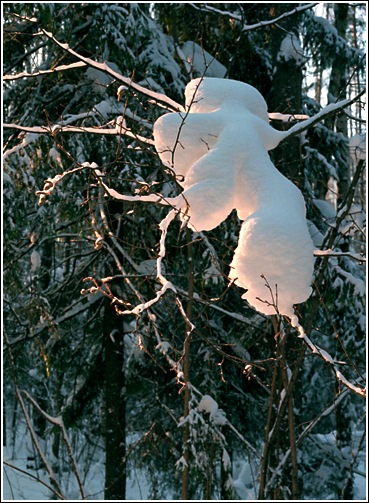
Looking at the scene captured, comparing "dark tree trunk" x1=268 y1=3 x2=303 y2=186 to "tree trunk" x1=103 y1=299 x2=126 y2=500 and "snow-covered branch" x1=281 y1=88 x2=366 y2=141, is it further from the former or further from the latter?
"tree trunk" x1=103 y1=299 x2=126 y2=500

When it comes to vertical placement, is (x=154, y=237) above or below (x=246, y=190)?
above

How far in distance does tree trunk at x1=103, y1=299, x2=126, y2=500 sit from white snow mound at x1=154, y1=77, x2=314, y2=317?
14.6 feet

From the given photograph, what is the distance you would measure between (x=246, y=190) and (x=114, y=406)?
4.87 m

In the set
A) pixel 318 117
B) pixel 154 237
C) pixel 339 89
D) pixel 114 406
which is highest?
pixel 339 89

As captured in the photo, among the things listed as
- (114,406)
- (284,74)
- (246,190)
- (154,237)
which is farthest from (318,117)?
(114,406)

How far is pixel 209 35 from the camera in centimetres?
718

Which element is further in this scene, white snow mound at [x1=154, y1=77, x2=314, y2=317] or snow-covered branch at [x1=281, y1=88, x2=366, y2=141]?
snow-covered branch at [x1=281, y1=88, x2=366, y2=141]

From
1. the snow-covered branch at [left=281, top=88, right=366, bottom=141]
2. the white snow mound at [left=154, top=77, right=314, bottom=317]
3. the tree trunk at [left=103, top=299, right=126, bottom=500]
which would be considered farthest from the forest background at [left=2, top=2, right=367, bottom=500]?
the white snow mound at [left=154, top=77, right=314, bottom=317]

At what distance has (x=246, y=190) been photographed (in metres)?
2.68

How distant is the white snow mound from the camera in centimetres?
246

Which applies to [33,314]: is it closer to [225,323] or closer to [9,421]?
[225,323]

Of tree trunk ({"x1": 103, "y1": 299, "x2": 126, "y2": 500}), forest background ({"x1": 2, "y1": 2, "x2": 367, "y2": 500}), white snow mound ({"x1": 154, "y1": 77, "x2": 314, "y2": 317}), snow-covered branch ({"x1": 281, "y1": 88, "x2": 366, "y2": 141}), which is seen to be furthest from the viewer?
tree trunk ({"x1": 103, "y1": 299, "x2": 126, "y2": 500})

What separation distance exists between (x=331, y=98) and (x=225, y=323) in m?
3.70

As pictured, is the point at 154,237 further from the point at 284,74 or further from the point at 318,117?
the point at 318,117
